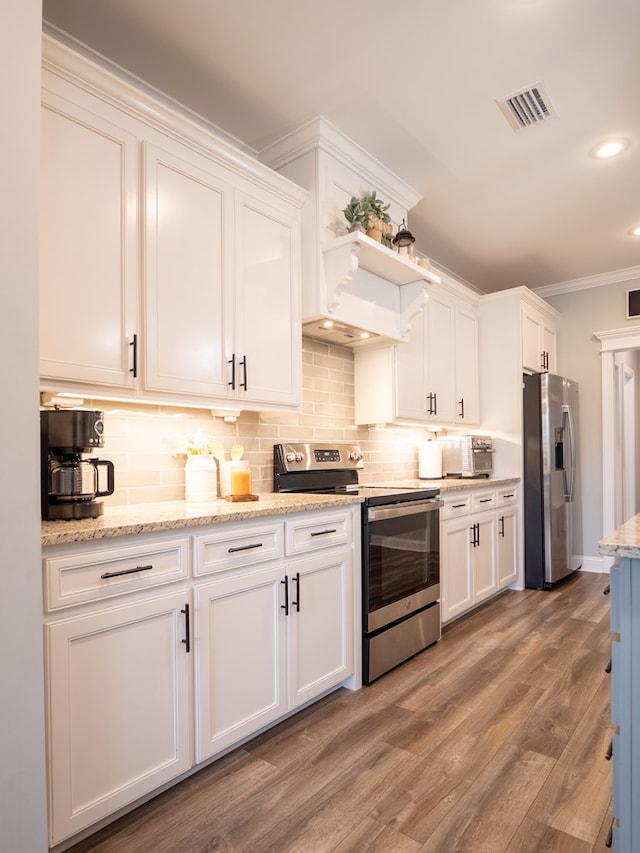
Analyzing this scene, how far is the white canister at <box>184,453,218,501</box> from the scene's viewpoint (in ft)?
7.36

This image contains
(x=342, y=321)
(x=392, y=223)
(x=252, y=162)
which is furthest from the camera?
(x=392, y=223)

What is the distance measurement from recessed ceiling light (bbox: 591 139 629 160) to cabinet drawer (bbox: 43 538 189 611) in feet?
9.69

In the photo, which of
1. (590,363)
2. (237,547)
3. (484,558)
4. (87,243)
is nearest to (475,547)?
(484,558)

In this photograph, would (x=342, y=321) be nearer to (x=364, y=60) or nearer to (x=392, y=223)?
(x=392, y=223)

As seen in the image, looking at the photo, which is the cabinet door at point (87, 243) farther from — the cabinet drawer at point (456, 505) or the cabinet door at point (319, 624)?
the cabinet drawer at point (456, 505)

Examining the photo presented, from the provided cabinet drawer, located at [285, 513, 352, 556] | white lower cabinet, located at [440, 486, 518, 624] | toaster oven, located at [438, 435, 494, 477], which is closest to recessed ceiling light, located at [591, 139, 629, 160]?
toaster oven, located at [438, 435, 494, 477]

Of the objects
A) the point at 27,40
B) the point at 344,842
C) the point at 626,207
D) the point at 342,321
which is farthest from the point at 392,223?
the point at 344,842

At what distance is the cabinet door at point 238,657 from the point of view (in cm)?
176

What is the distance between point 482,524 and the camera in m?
3.70

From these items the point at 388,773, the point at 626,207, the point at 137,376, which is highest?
the point at 626,207

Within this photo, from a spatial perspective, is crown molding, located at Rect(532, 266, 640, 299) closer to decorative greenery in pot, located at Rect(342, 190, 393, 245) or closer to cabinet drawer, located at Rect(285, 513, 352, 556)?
decorative greenery in pot, located at Rect(342, 190, 393, 245)

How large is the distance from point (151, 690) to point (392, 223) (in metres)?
2.77

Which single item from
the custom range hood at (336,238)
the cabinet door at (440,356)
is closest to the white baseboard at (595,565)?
the cabinet door at (440,356)

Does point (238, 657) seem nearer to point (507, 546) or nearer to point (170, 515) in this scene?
point (170, 515)
